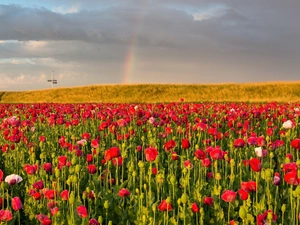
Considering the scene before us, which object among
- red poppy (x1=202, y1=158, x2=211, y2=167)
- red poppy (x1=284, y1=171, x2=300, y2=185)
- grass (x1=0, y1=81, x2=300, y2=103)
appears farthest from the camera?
grass (x1=0, y1=81, x2=300, y2=103)

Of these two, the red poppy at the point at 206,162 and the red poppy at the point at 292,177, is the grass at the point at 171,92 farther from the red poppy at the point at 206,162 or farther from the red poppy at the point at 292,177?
the red poppy at the point at 292,177

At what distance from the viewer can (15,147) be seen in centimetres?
794

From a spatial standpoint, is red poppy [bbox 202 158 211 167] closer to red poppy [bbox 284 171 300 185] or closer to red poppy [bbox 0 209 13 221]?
red poppy [bbox 284 171 300 185]

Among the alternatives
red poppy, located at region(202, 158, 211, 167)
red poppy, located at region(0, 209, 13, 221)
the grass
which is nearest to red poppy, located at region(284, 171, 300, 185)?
red poppy, located at region(202, 158, 211, 167)

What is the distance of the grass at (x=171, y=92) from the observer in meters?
45.9

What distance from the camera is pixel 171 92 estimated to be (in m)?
48.8

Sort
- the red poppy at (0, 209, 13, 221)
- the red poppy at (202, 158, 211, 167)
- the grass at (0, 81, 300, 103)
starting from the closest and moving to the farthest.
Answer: the red poppy at (0, 209, 13, 221), the red poppy at (202, 158, 211, 167), the grass at (0, 81, 300, 103)

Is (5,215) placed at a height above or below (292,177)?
below

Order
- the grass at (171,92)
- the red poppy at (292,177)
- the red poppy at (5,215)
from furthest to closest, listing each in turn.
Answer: the grass at (171,92) → the red poppy at (292,177) → the red poppy at (5,215)

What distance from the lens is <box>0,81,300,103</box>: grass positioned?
1809 inches

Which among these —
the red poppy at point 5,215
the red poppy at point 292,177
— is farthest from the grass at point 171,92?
the red poppy at point 5,215

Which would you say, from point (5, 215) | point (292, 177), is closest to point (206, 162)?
point (292, 177)

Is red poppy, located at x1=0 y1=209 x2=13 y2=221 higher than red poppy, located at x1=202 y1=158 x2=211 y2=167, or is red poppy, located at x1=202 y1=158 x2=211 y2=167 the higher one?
red poppy, located at x1=202 y1=158 x2=211 y2=167

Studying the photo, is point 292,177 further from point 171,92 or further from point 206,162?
point 171,92
